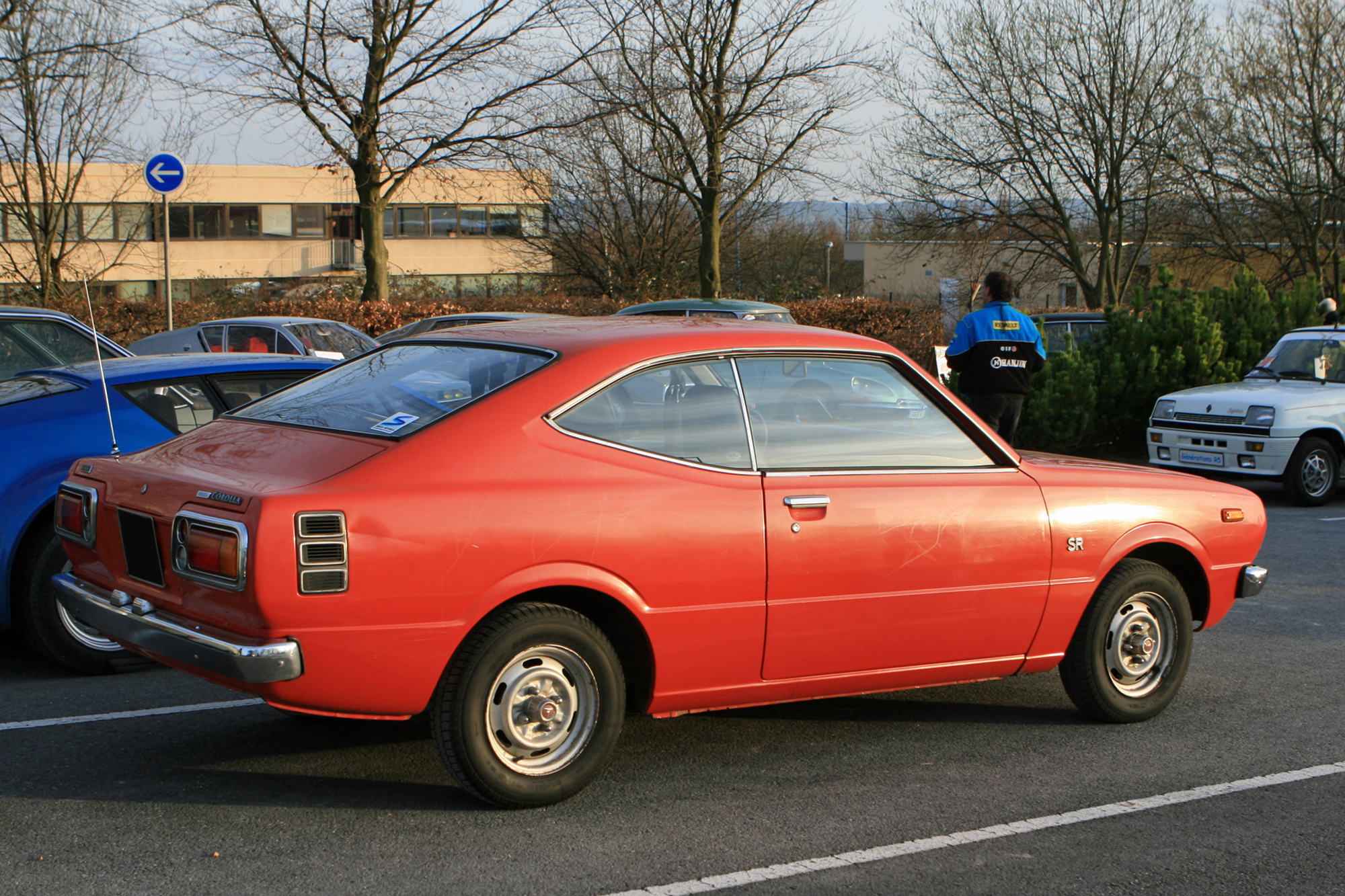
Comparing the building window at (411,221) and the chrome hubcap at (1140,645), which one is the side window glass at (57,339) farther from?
the building window at (411,221)

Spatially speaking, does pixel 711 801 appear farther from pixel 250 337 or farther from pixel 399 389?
pixel 250 337

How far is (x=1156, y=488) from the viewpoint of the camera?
5102mm

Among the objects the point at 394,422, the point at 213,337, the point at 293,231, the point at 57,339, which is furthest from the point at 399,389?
the point at 293,231

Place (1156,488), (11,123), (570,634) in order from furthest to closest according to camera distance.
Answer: (11,123) < (1156,488) < (570,634)

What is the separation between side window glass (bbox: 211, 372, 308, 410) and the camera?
20.2ft

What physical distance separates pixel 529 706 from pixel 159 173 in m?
12.6

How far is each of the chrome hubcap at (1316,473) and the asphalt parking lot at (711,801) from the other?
6683mm

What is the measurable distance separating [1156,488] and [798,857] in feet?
7.78

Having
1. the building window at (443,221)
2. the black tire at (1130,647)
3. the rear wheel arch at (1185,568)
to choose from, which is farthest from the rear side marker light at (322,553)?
the building window at (443,221)

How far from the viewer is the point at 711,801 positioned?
4.16m

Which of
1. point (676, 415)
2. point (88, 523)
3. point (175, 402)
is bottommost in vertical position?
point (88, 523)

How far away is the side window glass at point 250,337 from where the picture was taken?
684 inches

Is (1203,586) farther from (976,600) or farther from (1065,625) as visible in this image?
(976,600)

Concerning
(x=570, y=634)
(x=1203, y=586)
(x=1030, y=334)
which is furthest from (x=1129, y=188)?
(x=570, y=634)
